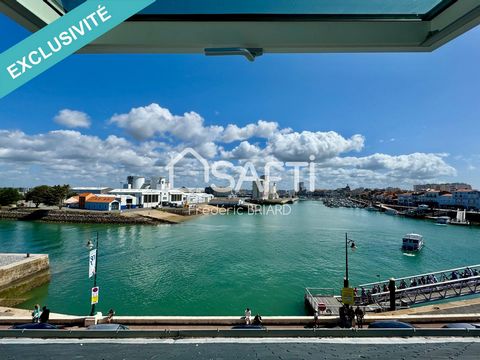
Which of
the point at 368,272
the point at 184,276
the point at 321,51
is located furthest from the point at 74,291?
the point at 368,272

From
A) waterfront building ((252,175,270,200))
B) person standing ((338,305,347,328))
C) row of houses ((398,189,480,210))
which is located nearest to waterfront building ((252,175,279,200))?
waterfront building ((252,175,270,200))

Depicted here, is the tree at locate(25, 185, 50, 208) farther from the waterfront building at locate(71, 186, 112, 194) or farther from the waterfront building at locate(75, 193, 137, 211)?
the waterfront building at locate(71, 186, 112, 194)

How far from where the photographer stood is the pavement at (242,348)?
→ 1.15 m

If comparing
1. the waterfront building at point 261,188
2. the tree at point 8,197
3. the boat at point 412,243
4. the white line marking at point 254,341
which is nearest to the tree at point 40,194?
the tree at point 8,197

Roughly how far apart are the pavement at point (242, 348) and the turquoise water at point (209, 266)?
420 inches

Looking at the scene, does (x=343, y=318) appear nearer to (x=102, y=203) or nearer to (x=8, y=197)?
(x=102, y=203)

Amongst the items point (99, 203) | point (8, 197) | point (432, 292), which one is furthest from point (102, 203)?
point (432, 292)

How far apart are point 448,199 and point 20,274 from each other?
265 feet

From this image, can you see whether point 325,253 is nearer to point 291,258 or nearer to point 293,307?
point 291,258

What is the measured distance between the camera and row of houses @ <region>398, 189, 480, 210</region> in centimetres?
5703

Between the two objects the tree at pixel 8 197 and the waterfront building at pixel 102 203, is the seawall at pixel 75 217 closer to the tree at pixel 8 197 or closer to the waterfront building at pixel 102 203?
the waterfront building at pixel 102 203

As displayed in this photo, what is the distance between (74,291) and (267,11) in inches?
622

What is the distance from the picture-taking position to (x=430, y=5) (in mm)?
1314

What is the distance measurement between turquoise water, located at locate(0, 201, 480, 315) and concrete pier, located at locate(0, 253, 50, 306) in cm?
61
